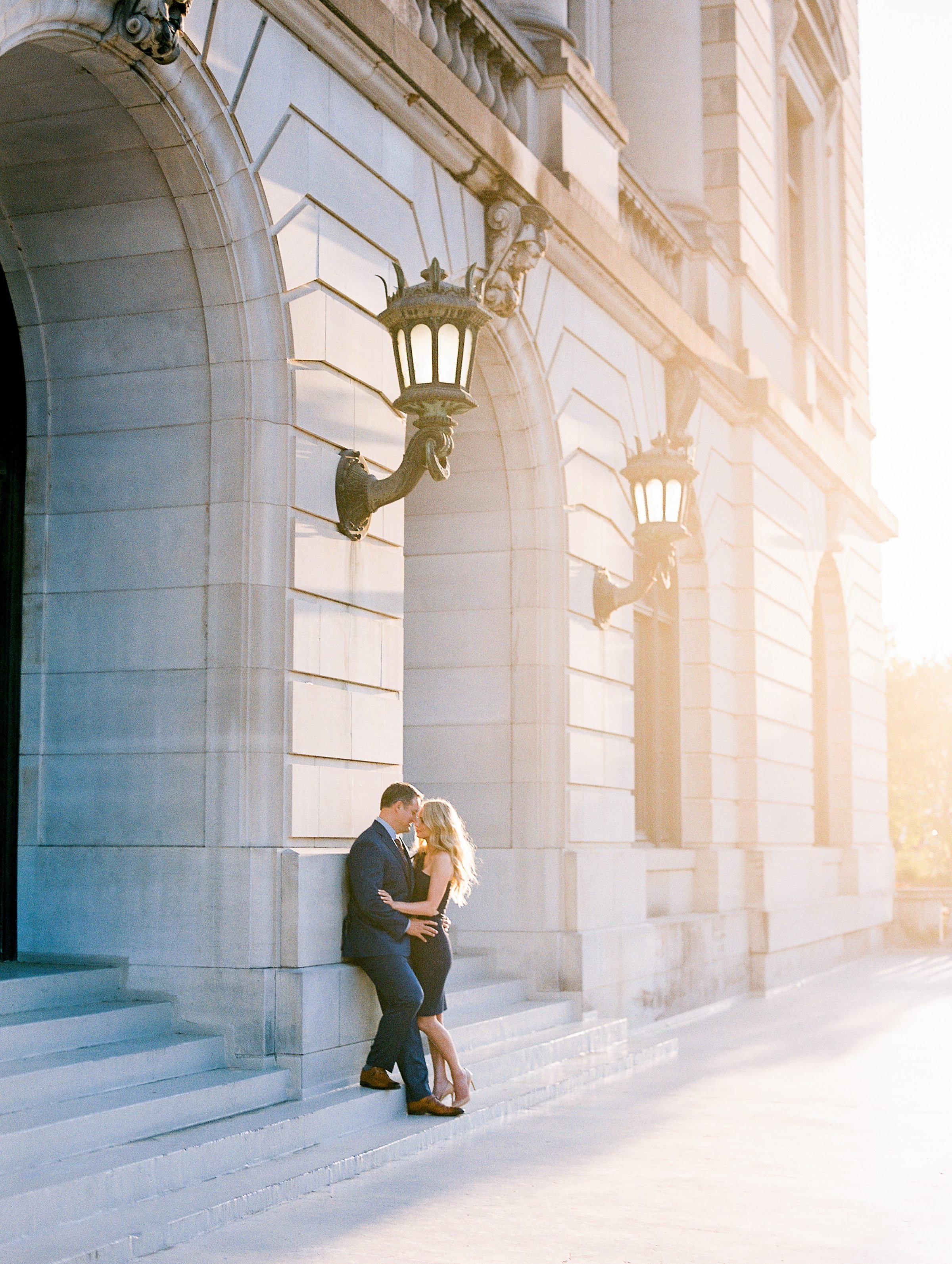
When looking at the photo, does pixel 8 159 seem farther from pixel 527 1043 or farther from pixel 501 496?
pixel 527 1043

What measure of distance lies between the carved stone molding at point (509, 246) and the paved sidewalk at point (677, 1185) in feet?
18.1

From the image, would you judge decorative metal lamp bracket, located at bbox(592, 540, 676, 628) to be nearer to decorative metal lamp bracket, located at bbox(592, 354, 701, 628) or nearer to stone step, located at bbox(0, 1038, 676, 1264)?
decorative metal lamp bracket, located at bbox(592, 354, 701, 628)

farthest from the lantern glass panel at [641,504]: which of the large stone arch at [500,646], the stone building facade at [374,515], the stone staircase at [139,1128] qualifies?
the stone staircase at [139,1128]

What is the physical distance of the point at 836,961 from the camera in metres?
20.3

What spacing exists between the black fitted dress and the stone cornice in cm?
484

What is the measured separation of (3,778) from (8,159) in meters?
3.29

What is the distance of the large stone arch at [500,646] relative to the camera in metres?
11.7

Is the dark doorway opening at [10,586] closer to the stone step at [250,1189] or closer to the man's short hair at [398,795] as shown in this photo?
the man's short hair at [398,795]

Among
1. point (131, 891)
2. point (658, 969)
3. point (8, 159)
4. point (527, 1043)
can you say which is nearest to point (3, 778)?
point (131, 891)

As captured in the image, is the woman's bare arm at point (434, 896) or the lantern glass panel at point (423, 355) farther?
the woman's bare arm at point (434, 896)

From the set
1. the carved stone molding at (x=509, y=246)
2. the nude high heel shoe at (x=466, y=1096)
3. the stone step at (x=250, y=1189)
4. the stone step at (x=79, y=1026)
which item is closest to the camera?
the stone step at (x=250, y=1189)

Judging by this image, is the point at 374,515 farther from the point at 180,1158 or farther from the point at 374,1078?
A: the point at 180,1158

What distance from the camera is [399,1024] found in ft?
26.4

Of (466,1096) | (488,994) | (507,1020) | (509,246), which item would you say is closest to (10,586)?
(466,1096)
